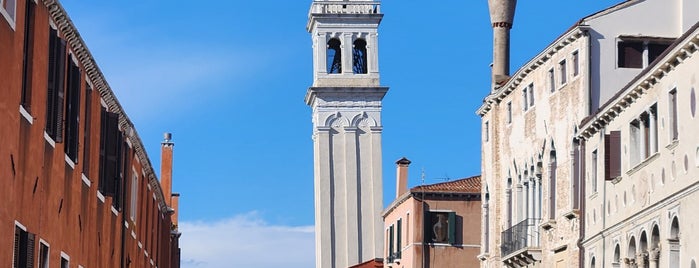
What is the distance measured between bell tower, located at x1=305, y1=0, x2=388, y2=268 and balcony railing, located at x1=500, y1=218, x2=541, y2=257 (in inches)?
1744

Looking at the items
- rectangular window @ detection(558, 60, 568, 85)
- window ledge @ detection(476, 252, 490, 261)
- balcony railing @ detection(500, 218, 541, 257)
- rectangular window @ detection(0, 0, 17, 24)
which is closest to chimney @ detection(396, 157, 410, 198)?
window ledge @ detection(476, 252, 490, 261)

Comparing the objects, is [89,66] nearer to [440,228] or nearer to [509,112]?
[509,112]

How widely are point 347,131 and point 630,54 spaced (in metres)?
53.7

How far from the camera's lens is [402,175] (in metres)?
67.5

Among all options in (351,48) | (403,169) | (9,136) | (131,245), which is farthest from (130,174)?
(351,48)

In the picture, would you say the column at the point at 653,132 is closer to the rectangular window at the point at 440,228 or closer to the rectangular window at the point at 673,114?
the rectangular window at the point at 673,114

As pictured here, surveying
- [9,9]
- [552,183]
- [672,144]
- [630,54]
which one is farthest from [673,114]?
[9,9]

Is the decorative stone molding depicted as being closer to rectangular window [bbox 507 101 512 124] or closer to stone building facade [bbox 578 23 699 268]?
stone building facade [bbox 578 23 699 268]

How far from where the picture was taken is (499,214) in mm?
47188

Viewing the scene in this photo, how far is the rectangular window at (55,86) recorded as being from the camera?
22.9 m

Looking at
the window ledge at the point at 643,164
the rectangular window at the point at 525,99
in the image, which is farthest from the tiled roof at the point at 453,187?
the window ledge at the point at 643,164

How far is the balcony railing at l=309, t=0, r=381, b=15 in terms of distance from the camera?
92.4 metres

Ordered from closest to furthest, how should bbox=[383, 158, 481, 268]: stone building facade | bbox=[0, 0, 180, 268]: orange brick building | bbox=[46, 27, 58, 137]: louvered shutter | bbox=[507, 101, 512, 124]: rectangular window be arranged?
bbox=[0, 0, 180, 268]: orange brick building → bbox=[46, 27, 58, 137]: louvered shutter → bbox=[507, 101, 512, 124]: rectangular window → bbox=[383, 158, 481, 268]: stone building facade

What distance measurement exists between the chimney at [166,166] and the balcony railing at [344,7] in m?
26.4
